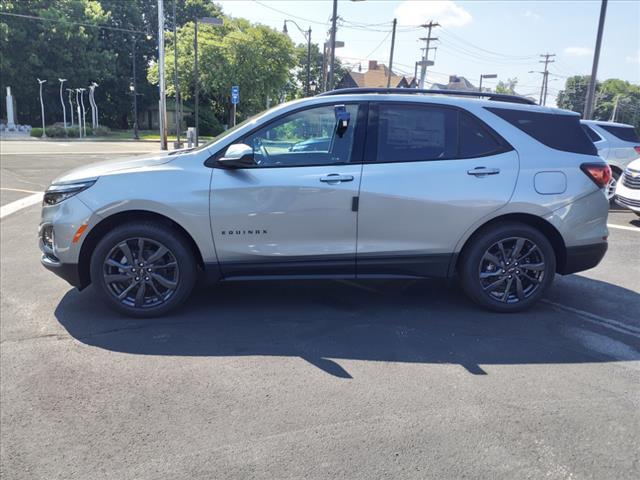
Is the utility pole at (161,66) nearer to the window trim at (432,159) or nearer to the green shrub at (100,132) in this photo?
the green shrub at (100,132)

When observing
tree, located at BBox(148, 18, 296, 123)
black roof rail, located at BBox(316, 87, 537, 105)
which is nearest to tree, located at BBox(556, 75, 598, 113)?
tree, located at BBox(148, 18, 296, 123)

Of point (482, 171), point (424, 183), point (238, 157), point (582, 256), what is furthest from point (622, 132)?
point (238, 157)

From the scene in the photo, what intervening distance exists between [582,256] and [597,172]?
0.74 meters

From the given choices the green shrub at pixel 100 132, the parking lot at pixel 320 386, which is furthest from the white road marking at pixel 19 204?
the green shrub at pixel 100 132

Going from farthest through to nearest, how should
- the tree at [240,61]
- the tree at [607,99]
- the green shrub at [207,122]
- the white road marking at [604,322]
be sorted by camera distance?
the tree at [607,99]
the green shrub at [207,122]
the tree at [240,61]
the white road marking at [604,322]

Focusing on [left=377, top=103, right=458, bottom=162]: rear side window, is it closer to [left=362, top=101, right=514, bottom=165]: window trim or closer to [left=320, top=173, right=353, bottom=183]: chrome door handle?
[left=362, top=101, right=514, bottom=165]: window trim

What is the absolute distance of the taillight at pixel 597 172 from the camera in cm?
454

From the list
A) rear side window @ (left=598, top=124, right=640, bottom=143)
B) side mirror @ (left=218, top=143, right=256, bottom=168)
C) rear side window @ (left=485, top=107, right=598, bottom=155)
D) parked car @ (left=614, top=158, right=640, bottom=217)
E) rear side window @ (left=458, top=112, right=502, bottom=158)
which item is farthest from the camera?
rear side window @ (left=598, top=124, right=640, bottom=143)

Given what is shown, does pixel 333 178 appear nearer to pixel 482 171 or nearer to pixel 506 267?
pixel 482 171

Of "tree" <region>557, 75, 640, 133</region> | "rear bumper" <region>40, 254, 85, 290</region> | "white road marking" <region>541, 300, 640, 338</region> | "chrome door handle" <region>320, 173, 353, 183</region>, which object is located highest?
"tree" <region>557, 75, 640, 133</region>

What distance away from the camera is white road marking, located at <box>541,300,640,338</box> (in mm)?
4371

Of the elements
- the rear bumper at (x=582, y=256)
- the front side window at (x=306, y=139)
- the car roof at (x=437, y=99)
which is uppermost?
the car roof at (x=437, y=99)

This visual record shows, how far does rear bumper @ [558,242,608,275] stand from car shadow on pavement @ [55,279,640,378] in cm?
44

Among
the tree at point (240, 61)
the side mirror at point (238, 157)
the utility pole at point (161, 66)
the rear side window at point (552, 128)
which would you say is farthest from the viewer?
the tree at point (240, 61)
